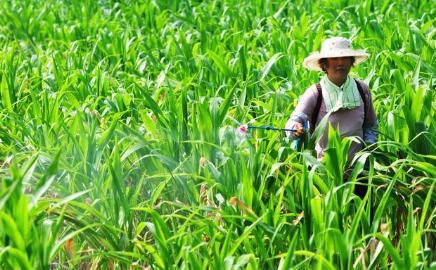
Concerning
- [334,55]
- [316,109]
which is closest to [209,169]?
[316,109]

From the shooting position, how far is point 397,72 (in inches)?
190

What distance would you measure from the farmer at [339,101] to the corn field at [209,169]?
3.2 inches

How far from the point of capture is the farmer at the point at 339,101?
4.12m

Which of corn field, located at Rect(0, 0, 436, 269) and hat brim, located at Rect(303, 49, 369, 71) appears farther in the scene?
hat brim, located at Rect(303, 49, 369, 71)

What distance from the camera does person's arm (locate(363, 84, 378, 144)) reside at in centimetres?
419

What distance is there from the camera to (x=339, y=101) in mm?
4094

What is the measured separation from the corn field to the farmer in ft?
0.26

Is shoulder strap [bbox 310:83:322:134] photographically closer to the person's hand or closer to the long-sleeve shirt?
the long-sleeve shirt

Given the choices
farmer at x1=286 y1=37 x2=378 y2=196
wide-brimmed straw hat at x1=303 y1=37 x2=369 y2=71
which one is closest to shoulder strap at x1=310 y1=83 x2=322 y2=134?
farmer at x1=286 y1=37 x2=378 y2=196

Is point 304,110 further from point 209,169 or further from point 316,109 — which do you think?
point 209,169

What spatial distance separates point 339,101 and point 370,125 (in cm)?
20

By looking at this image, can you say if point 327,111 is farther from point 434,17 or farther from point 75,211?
point 434,17

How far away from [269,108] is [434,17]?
2.90 metres

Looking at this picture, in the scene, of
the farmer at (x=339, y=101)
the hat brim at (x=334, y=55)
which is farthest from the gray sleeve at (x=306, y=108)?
the hat brim at (x=334, y=55)
